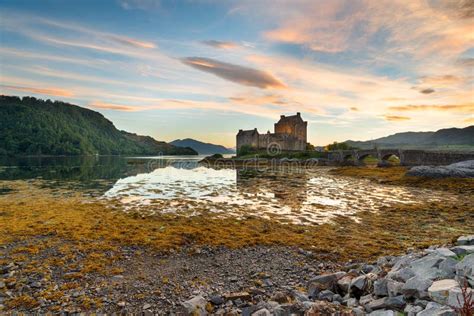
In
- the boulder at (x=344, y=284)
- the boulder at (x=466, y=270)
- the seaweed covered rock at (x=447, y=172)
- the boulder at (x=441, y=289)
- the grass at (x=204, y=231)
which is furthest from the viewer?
the seaweed covered rock at (x=447, y=172)

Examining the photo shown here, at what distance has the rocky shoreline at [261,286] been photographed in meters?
5.23

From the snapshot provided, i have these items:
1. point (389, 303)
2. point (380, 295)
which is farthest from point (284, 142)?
point (389, 303)

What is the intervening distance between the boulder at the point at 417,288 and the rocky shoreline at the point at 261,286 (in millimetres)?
18

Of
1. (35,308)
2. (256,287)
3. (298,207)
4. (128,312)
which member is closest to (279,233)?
(256,287)

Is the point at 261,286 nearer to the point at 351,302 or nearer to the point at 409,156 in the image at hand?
the point at 351,302

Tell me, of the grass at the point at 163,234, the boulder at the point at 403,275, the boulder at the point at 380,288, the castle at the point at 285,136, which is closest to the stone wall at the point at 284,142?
the castle at the point at 285,136

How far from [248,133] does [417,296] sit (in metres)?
122

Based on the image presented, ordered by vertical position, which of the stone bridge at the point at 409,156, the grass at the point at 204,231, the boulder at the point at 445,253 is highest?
the stone bridge at the point at 409,156

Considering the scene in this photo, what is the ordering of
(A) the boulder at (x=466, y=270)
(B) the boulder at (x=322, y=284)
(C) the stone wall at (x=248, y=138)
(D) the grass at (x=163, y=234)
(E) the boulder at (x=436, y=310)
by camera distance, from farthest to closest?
(C) the stone wall at (x=248, y=138)
(D) the grass at (x=163, y=234)
(B) the boulder at (x=322, y=284)
(A) the boulder at (x=466, y=270)
(E) the boulder at (x=436, y=310)

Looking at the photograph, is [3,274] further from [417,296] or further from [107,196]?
[107,196]

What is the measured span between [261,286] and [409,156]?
2727 inches

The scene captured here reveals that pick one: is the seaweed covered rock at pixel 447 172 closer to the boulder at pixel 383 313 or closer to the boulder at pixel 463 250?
the boulder at pixel 463 250

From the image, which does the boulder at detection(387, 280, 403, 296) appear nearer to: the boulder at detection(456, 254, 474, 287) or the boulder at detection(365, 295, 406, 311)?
the boulder at detection(365, 295, 406, 311)

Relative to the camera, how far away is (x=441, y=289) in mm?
4758
